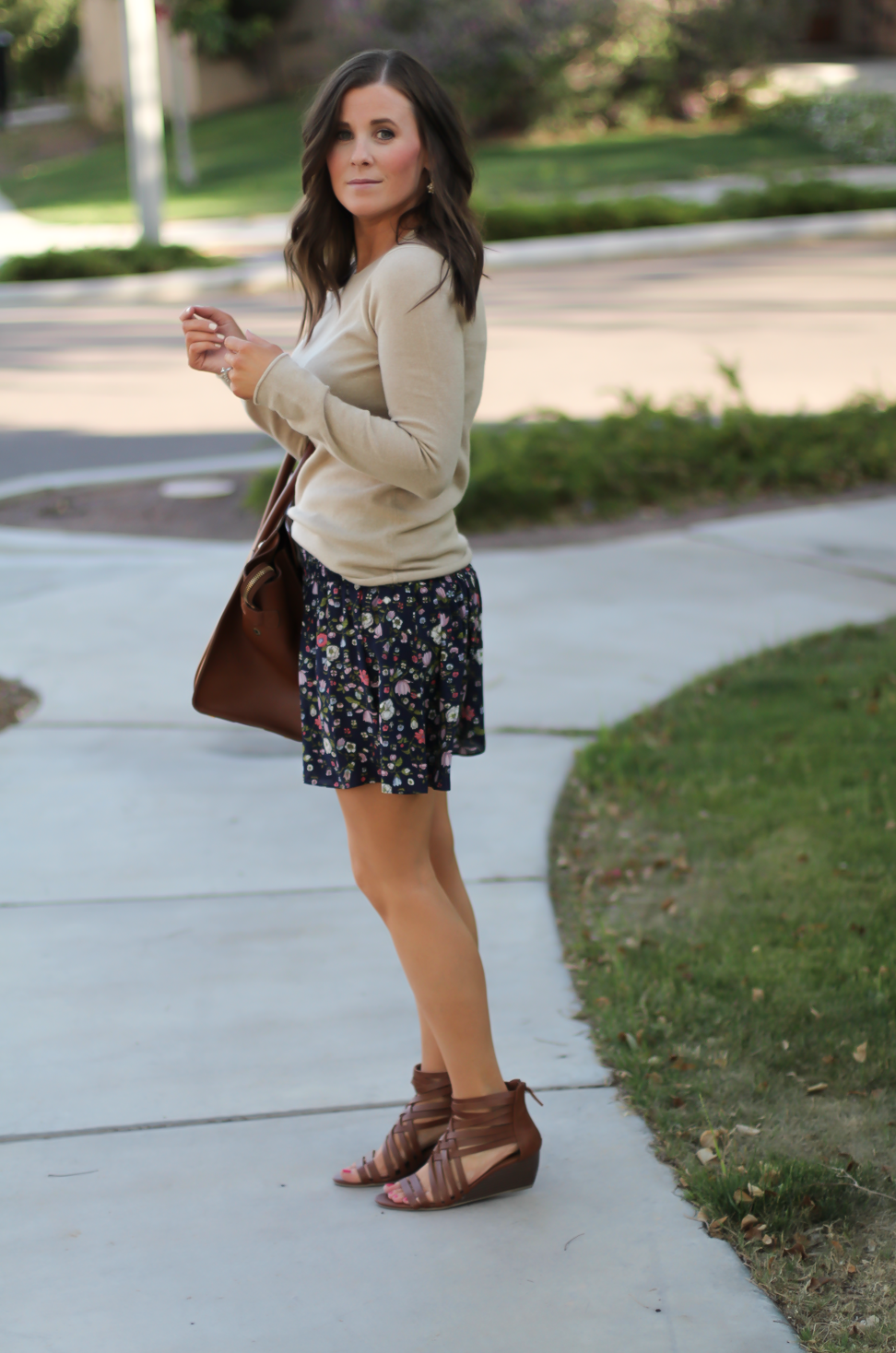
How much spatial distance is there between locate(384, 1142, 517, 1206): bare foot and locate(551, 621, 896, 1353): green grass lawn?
334 millimetres

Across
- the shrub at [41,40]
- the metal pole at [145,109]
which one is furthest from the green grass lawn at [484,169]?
the shrub at [41,40]

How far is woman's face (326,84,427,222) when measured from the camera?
2.10 metres

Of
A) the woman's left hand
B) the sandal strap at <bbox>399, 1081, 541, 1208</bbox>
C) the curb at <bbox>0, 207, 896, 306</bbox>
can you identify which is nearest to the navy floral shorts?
the woman's left hand

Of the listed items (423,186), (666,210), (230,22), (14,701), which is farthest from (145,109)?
(230,22)

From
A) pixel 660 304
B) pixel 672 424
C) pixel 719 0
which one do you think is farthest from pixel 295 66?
pixel 672 424

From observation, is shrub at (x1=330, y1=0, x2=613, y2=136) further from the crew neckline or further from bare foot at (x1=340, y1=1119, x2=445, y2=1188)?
bare foot at (x1=340, y1=1119, x2=445, y2=1188)

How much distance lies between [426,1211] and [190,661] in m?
3.20

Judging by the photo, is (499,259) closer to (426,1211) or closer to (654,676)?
(654,676)

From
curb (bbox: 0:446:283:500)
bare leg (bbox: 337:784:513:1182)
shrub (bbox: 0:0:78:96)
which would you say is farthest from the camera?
shrub (bbox: 0:0:78:96)

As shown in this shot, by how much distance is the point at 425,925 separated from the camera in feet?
7.52

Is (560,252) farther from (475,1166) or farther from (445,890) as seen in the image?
(475,1166)

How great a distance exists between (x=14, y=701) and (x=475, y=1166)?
310 cm

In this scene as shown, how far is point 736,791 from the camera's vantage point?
13.5 ft

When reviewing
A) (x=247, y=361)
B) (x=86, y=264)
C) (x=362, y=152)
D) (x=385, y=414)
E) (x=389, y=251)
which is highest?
(x=362, y=152)
